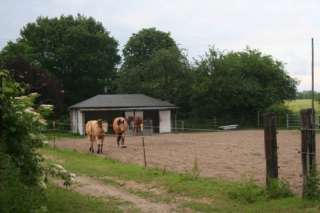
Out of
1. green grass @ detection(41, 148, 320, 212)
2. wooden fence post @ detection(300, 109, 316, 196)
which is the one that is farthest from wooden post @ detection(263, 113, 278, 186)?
wooden fence post @ detection(300, 109, 316, 196)

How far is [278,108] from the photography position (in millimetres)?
51188

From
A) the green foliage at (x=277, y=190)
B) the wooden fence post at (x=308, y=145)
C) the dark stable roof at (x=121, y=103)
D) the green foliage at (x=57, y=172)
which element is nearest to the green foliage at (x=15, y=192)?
the green foliage at (x=57, y=172)

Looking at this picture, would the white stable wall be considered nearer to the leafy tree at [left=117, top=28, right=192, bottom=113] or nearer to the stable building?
the stable building

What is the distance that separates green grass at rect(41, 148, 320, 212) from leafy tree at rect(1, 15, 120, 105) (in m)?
46.3

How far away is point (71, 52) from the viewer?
61.2 meters

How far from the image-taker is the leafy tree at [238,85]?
172 ft

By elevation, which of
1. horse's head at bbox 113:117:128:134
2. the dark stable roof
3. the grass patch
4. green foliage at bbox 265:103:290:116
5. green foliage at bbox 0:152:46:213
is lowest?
the grass patch

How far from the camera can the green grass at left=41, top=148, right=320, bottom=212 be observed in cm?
920

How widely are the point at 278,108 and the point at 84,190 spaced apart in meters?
41.2

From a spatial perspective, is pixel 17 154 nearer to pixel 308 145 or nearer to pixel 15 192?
pixel 15 192

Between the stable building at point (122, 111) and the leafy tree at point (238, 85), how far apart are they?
431cm

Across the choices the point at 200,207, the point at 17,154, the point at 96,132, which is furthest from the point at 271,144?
the point at 96,132

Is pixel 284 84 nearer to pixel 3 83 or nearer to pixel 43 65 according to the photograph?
pixel 43 65

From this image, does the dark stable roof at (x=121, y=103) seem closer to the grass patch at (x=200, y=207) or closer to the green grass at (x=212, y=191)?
the green grass at (x=212, y=191)
